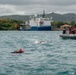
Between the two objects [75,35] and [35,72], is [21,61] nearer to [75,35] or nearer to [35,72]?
[35,72]

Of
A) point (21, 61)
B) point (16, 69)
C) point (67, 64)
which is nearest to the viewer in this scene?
point (16, 69)

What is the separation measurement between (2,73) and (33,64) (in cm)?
515

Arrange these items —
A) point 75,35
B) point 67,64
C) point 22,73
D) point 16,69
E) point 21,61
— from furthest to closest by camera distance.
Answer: point 75,35, point 21,61, point 67,64, point 16,69, point 22,73

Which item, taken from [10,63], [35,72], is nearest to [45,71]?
[35,72]

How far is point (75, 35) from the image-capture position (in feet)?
268

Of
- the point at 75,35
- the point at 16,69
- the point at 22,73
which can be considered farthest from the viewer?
the point at 75,35

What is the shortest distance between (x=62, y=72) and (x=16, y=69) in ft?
11.9

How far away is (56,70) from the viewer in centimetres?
2898

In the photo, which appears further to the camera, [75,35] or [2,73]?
[75,35]

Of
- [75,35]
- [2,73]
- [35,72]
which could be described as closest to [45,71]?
[35,72]

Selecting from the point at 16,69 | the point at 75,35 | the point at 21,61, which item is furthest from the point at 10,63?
the point at 75,35

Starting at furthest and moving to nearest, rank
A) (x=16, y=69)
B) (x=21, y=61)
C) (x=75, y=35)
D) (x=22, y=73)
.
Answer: (x=75, y=35), (x=21, y=61), (x=16, y=69), (x=22, y=73)

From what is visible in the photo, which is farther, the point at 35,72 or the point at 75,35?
the point at 75,35

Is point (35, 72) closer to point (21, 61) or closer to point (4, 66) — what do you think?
point (4, 66)
